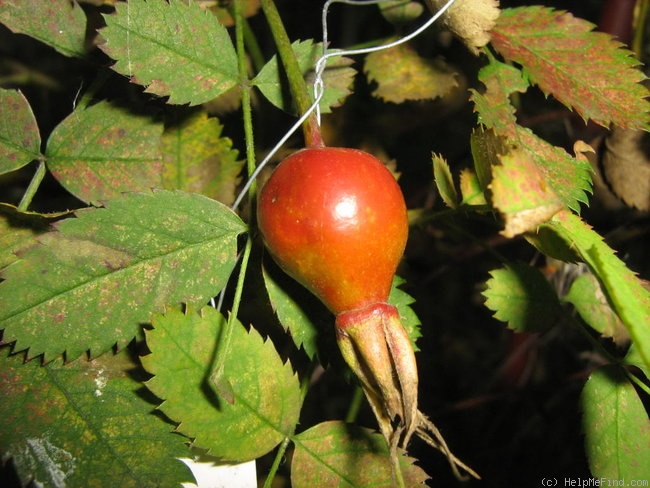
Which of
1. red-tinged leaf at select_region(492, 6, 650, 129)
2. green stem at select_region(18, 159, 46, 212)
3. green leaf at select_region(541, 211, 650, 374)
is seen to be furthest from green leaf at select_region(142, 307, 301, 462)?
red-tinged leaf at select_region(492, 6, 650, 129)

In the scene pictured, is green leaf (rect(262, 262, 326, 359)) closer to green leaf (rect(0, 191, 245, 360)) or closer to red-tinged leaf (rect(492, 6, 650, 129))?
green leaf (rect(0, 191, 245, 360))

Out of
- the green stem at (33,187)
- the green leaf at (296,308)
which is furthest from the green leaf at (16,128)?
the green leaf at (296,308)

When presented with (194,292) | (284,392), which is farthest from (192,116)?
(284,392)

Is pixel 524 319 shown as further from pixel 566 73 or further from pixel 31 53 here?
pixel 31 53

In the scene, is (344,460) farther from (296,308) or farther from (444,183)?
(444,183)

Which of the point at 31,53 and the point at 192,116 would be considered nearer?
the point at 192,116

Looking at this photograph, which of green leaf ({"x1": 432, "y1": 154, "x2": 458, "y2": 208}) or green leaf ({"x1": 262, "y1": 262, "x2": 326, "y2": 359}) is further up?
green leaf ({"x1": 432, "y1": 154, "x2": 458, "y2": 208})

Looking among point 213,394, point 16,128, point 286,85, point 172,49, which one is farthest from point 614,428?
point 16,128
